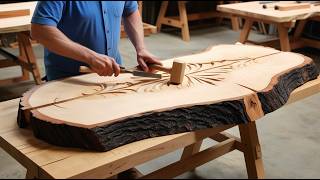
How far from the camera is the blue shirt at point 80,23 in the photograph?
136cm

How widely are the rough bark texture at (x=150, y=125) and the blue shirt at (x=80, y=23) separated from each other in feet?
1.19

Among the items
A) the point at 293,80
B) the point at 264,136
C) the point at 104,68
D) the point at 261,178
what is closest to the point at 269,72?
the point at 293,80

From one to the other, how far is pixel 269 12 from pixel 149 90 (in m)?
2.31

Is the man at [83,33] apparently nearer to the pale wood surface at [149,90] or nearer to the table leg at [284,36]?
the pale wood surface at [149,90]

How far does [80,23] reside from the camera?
1.50 metres

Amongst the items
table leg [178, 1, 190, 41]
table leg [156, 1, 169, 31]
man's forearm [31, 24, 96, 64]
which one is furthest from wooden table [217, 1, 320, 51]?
man's forearm [31, 24, 96, 64]

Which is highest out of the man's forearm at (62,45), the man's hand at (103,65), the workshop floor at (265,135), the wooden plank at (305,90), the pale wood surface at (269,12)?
the man's forearm at (62,45)

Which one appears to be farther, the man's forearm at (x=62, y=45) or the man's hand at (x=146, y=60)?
the man's hand at (x=146, y=60)

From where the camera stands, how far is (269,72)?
1.58 m

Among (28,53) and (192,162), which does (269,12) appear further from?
(192,162)

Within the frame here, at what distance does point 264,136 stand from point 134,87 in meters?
1.16

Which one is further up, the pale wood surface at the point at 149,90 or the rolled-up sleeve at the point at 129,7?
the rolled-up sleeve at the point at 129,7

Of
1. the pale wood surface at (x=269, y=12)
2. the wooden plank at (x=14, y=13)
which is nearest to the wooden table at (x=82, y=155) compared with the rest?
the wooden plank at (x=14, y=13)

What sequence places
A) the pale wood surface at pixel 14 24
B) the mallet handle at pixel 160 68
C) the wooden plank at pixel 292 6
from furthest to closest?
the wooden plank at pixel 292 6
the pale wood surface at pixel 14 24
the mallet handle at pixel 160 68
